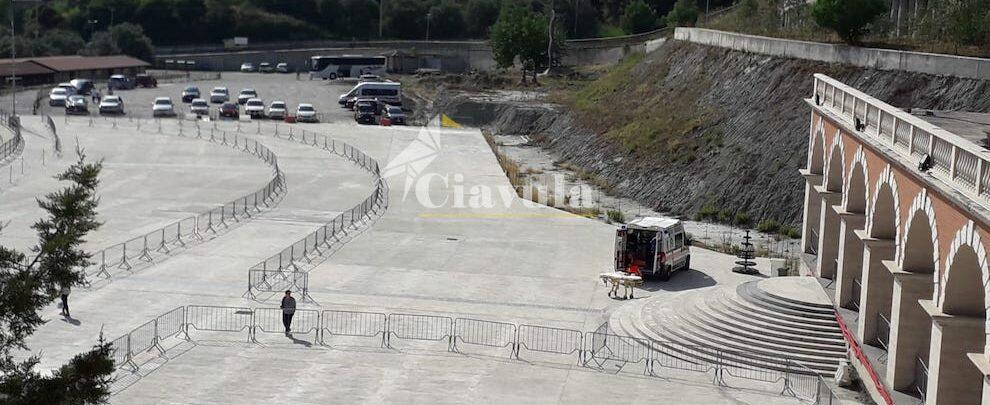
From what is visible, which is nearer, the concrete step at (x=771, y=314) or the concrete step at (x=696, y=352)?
the concrete step at (x=696, y=352)

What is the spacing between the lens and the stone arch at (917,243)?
2281 cm

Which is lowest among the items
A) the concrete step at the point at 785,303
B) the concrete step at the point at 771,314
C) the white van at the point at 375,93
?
the concrete step at the point at 771,314

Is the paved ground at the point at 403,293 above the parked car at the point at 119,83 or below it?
below

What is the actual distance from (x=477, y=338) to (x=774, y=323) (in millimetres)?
6824

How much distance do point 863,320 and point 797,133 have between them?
24053 mm

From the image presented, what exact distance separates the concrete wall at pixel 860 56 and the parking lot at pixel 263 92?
27990 millimetres

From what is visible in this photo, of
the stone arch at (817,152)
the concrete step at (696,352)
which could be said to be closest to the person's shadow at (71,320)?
the concrete step at (696,352)

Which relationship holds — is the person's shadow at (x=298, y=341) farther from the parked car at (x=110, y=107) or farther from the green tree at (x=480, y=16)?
the green tree at (x=480, y=16)

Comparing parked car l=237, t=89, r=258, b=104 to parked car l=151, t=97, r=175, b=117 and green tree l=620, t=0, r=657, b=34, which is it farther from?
green tree l=620, t=0, r=657, b=34

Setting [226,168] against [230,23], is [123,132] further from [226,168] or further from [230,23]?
[230,23]

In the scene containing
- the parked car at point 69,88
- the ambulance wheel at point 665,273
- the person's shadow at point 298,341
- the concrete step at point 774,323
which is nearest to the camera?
the concrete step at point 774,323

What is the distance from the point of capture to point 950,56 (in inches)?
1813

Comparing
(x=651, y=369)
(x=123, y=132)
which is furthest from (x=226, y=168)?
(x=651, y=369)

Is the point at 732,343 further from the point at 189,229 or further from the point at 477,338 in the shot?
the point at 189,229
